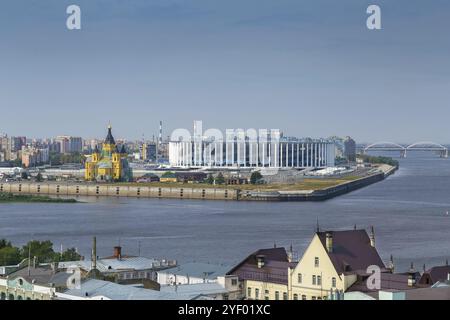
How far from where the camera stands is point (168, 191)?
65.3ft

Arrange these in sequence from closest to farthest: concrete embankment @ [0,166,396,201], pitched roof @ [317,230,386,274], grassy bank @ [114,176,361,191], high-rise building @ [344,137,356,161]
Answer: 1. pitched roof @ [317,230,386,274]
2. concrete embankment @ [0,166,396,201]
3. grassy bank @ [114,176,361,191]
4. high-rise building @ [344,137,356,161]

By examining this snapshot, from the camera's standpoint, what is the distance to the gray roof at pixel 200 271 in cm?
460

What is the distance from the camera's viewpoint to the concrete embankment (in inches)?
720

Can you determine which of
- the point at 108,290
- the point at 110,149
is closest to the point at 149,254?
the point at 108,290

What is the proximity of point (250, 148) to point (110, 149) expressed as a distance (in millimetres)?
6384

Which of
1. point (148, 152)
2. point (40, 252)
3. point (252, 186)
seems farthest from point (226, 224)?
point (148, 152)

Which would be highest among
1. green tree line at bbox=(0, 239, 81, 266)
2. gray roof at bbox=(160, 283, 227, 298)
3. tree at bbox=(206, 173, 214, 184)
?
gray roof at bbox=(160, 283, 227, 298)

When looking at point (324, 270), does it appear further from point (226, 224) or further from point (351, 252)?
point (226, 224)

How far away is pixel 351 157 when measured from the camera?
Result: 39344 millimetres

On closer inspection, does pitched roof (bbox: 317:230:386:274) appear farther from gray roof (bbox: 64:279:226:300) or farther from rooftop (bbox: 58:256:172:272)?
rooftop (bbox: 58:256:172:272)

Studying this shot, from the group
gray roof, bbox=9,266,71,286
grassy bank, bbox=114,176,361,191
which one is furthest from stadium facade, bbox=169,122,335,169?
gray roof, bbox=9,266,71,286

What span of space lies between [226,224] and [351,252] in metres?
7.39

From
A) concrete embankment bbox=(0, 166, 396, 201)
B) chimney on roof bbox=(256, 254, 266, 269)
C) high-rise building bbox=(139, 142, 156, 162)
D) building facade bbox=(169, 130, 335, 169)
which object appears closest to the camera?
chimney on roof bbox=(256, 254, 266, 269)

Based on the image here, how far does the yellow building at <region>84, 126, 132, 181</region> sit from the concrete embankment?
37.2 inches
